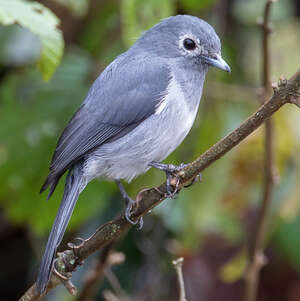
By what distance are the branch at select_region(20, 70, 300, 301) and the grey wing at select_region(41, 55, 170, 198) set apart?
0.69 metres

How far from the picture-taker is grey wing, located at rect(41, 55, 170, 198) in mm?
2996

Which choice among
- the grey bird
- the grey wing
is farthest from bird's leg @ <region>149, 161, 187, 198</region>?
the grey wing

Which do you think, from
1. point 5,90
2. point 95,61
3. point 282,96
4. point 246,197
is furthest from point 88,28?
point 282,96

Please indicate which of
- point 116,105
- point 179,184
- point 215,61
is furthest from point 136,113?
point 179,184

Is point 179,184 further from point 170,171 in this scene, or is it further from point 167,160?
point 167,160

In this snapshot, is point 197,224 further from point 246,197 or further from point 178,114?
point 178,114

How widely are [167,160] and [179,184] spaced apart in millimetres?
1347

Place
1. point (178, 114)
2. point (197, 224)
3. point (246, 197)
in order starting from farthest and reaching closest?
1. point (246, 197)
2. point (197, 224)
3. point (178, 114)

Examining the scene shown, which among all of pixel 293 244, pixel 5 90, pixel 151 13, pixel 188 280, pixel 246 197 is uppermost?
pixel 151 13

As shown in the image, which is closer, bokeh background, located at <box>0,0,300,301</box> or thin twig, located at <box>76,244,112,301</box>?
thin twig, located at <box>76,244,112,301</box>

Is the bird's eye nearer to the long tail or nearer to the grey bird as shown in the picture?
the grey bird

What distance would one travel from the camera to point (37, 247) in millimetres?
4242

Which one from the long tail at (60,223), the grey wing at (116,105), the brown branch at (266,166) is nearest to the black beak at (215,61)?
the grey wing at (116,105)

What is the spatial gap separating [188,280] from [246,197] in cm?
83
